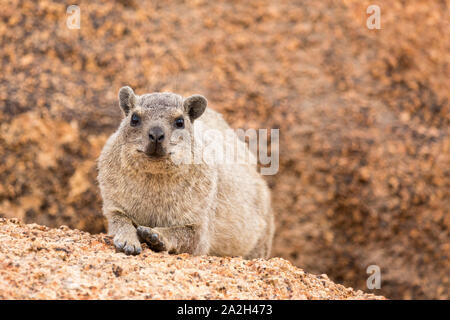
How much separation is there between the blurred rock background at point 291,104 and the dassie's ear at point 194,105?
3077 millimetres

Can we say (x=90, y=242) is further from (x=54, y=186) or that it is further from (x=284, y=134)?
(x=284, y=134)

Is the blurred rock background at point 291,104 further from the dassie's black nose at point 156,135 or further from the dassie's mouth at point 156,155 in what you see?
the dassie's black nose at point 156,135

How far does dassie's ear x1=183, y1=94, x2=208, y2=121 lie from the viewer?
6.38 metres

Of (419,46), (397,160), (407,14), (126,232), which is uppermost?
(407,14)

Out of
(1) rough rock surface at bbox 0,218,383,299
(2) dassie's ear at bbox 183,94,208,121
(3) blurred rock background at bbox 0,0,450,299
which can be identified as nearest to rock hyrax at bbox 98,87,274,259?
(2) dassie's ear at bbox 183,94,208,121

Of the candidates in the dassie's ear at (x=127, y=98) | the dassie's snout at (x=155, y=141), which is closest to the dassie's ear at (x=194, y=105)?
the dassie's ear at (x=127, y=98)

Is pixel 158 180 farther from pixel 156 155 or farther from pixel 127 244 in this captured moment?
pixel 127 244

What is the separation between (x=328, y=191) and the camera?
9859 mm

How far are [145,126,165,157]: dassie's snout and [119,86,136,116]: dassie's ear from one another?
0.92 metres

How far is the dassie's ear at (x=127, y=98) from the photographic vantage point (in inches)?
250

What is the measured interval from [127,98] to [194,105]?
821mm

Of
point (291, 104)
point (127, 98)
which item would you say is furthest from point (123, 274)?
point (291, 104)

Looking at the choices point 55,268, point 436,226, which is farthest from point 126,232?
point 436,226

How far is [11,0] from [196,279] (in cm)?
706
